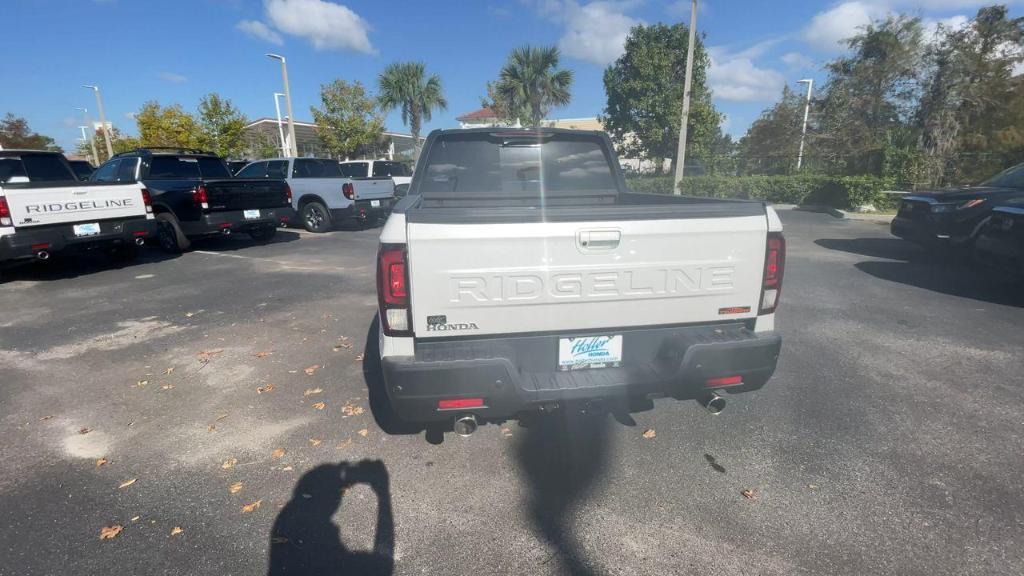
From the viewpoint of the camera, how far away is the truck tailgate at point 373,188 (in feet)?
42.0

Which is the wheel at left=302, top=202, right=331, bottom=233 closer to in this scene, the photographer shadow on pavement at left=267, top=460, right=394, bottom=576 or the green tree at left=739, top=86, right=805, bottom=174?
the photographer shadow on pavement at left=267, top=460, right=394, bottom=576

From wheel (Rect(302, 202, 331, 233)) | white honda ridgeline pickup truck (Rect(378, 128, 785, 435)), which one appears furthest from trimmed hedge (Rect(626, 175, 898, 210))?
white honda ridgeline pickup truck (Rect(378, 128, 785, 435))

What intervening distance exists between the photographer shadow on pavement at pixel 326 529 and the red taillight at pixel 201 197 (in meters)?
8.30

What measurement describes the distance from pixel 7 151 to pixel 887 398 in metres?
12.3

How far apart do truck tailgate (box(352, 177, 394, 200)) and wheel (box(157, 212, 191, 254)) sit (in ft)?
14.1

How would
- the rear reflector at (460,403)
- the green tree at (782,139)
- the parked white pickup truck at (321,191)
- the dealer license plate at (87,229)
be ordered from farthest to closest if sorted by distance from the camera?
1. the green tree at (782,139)
2. the parked white pickup truck at (321,191)
3. the dealer license plate at (87,229)
4. the rear reflector at (460,403)

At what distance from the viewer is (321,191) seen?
12.7m

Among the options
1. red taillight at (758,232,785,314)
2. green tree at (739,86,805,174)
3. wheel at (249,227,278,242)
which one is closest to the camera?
red taillight at (758,232,785,314)

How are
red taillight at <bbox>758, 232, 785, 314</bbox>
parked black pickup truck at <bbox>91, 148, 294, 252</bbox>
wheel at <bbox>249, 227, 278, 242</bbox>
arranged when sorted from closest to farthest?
red taillight at <bbox>758, 232, 785, 314</bbox> < parked black pickup truck at <bbox>91, 148, 294, 252</bbox> < wheel at <bbox>249, 227, 278, 242</bbox>

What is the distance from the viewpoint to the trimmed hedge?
52.9ft

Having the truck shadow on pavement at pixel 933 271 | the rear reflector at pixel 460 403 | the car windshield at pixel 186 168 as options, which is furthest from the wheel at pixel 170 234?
the truck shadow on pavement at pixel 933 271

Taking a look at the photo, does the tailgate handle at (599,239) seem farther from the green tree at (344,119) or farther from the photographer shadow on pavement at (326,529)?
the green tree at (344,119)

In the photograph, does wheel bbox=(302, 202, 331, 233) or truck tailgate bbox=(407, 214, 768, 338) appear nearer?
truck tailgate bbox=(407, 214, 768, 338)

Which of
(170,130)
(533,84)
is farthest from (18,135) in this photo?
(533,84)
